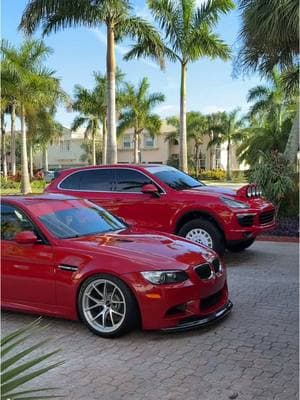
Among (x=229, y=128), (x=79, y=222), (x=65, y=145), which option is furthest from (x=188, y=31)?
(x=65, y=145)

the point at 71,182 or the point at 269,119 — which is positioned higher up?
the point at 269,119

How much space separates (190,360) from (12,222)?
2.63m

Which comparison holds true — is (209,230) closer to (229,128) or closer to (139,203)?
(139,203)

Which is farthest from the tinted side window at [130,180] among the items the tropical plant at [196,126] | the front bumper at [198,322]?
the tropical plant at [196,126]

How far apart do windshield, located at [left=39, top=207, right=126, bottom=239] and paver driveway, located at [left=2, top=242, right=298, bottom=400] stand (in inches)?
40.1

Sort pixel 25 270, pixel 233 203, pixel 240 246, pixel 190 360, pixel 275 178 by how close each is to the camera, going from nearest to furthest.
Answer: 1. pixel 190 360
2. pixel 25 270
3. pixel 233 203
4. pixel 240 246
5. pixel 275 178

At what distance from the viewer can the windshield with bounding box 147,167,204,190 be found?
364 inches

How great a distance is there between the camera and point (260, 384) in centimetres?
398

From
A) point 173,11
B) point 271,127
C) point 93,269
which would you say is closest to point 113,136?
point 173,11

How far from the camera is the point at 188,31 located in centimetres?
2258

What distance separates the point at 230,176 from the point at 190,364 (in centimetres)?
5375

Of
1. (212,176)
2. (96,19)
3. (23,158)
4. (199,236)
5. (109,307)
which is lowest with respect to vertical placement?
(212,176)

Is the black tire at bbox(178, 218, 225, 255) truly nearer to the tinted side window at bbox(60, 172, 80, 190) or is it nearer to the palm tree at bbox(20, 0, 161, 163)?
the tinted side window at bbox(60, 172, 80, 190)

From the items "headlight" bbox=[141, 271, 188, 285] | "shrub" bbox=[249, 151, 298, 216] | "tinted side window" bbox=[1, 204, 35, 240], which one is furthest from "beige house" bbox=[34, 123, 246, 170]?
"headlight" bbox=[141, 271, 188, 285]
